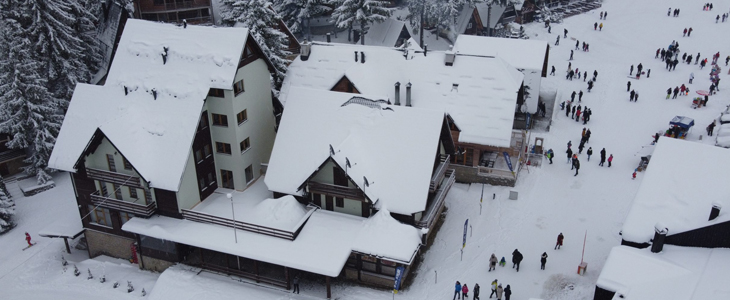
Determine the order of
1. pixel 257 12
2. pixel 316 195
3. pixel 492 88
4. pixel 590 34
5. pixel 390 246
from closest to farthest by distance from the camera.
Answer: pixel 390 246
pixel 316 195
pixel 492 88
pixel 257 12
pixel 590 34

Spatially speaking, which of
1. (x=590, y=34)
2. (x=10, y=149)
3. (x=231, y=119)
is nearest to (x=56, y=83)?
(x=10, y=149)

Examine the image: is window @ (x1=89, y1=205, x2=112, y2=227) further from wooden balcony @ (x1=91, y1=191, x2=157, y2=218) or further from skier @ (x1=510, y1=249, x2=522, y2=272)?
skier @ (x1=510, y1=249, x2=522, y2=272)

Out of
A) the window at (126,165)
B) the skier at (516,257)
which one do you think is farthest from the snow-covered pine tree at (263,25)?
the skier at (516,257)

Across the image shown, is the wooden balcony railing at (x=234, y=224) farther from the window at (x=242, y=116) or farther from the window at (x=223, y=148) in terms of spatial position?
the window at (x=242, y=116)

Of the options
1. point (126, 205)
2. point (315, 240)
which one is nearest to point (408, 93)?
point (315, 240)

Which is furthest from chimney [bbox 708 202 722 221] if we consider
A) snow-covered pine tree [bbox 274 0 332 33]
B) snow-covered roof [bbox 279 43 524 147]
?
snow-covered pine tree [bbox 274 0 332 33]

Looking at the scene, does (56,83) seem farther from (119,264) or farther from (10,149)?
(119,264)
